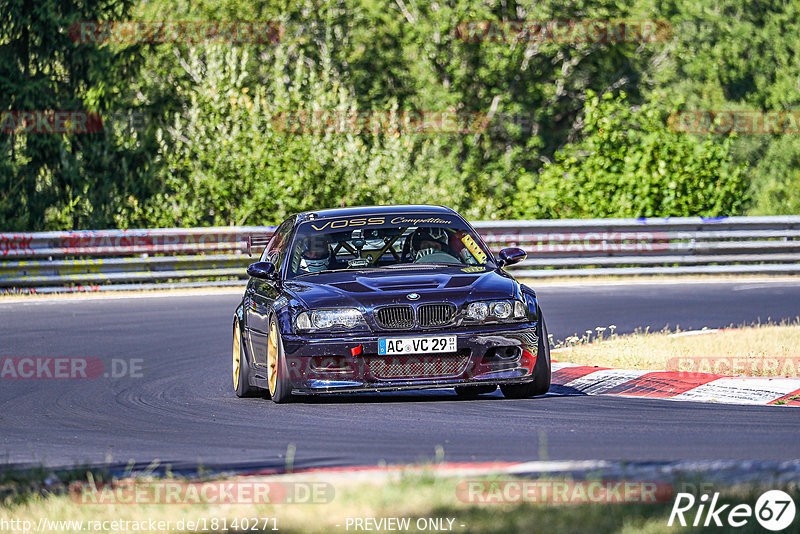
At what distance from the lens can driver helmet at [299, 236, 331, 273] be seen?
11.0 metres

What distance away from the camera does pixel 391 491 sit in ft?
18.8

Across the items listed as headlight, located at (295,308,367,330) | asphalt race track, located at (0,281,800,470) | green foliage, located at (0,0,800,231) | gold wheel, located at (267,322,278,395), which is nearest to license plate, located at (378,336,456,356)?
headlight, located at (295,308,367,330)

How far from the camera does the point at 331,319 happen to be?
991 cm

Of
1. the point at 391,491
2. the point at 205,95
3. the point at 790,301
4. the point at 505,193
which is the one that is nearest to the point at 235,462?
the point at 391,491

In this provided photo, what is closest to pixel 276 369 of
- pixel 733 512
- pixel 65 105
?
pixel 733 512

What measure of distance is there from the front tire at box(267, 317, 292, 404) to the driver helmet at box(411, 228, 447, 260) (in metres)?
1.46

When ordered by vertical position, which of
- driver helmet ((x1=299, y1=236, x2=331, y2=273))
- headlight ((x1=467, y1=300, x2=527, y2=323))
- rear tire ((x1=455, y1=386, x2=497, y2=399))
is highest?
driver helmet ((x1=299, y1=236, x2=331, y2=273))

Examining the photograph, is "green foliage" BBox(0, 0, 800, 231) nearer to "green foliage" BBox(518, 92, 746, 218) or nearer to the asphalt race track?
"green foliage" BBox(518, 92, 746, 218)

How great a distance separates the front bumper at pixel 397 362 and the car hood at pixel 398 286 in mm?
252

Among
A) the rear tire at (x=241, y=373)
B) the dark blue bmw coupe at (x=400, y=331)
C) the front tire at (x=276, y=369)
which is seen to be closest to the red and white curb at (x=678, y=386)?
the dark blue bmw coupe at (x=400, y=331)

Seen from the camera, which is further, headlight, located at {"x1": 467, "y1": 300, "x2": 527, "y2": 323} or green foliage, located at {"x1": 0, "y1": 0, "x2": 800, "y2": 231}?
green foliage, located at {"x1": 0, "y1": 0, "x2": 800, "y2": 231}

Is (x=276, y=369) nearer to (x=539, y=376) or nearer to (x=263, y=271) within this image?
(x=263, y=271)

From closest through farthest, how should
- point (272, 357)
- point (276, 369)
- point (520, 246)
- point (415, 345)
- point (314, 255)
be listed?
1. point (415, 345)
2. point (276, 369)
3. point (272, 357)
4. point (314, 255)
5. point (520, 246)

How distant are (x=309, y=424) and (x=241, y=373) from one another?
2.32 m
